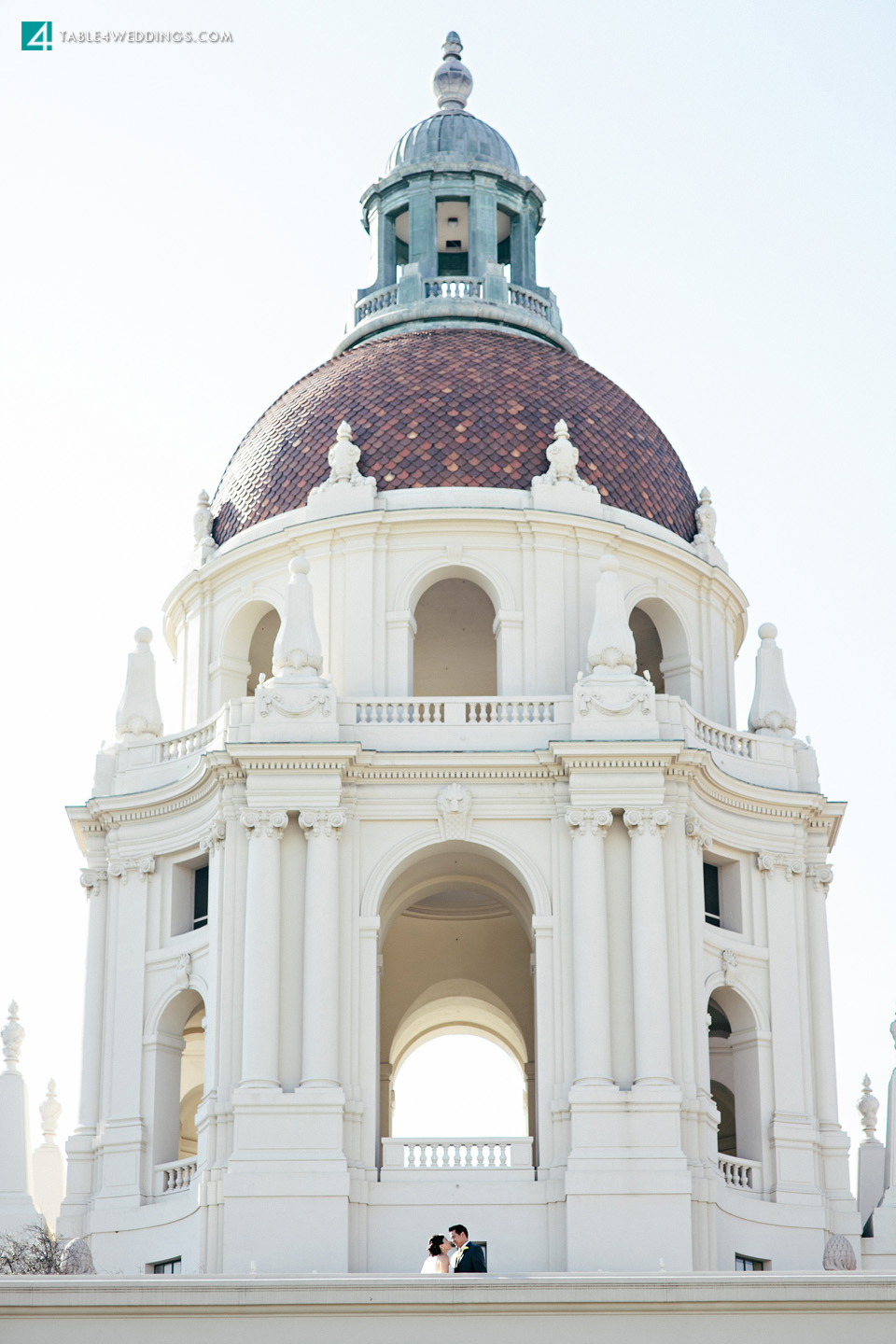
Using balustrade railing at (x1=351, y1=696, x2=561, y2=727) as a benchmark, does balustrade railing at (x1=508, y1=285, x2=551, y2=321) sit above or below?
above

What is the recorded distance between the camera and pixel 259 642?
127 ft

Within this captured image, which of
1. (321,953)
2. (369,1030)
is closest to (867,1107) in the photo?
(369,1030)

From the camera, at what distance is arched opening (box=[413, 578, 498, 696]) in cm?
3928

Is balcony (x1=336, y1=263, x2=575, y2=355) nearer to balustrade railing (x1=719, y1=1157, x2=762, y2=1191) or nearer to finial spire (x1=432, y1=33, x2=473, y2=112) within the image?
finial spire (x1=432, y1=33, x2=473, y2=112)

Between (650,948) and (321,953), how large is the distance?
458cm

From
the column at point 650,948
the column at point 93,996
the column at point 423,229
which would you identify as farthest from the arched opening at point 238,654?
the column at point 650,948

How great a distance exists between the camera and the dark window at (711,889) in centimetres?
3566

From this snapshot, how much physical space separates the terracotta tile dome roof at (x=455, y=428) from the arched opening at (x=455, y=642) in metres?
2.82

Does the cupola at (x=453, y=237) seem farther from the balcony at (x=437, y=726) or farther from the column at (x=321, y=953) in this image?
Result: the column at (x=321, y=953)

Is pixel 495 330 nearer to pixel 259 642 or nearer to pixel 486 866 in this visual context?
pixel 259 642

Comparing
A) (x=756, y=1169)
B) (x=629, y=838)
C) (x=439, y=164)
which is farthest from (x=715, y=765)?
(x=439, y=164)

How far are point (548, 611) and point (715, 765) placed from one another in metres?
3.63

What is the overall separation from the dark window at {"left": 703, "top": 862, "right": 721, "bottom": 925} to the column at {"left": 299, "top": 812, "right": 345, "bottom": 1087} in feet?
21.4

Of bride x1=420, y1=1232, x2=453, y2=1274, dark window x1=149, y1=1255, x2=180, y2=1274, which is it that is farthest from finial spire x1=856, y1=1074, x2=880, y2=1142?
bride x1=420, y1=1232, x2=453, y2=1274
